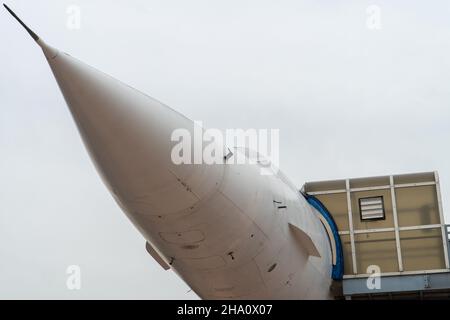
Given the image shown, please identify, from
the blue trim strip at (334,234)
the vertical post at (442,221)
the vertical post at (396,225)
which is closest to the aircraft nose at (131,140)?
the blue trim strip at (334,234)

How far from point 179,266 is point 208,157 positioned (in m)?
1.55

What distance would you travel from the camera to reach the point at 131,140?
617 centimetres

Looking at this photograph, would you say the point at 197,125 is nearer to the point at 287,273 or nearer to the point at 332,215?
the point at 287,273

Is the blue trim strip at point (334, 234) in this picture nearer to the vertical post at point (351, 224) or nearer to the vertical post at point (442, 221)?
the vertical post at point (351, 224)

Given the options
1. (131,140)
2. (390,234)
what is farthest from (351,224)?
(131,140)

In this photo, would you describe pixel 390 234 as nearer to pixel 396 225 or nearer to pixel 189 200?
pixel 396 225

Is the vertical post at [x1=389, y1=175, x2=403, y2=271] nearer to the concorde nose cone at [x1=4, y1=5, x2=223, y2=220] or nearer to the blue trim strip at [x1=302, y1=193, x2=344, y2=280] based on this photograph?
the blue trim strip at [x1=302, y1=193, x2=344, y2=280]

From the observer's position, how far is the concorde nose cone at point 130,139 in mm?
5992

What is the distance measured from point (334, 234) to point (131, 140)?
487 centimetres

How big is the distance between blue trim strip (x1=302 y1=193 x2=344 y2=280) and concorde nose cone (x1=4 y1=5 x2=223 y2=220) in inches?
147

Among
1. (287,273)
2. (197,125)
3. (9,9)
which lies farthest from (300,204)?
(9,9)

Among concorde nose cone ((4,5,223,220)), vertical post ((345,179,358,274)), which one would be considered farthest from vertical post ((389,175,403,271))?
concorde nose cone ((4,5,223,220))

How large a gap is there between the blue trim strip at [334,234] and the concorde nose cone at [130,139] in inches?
147
